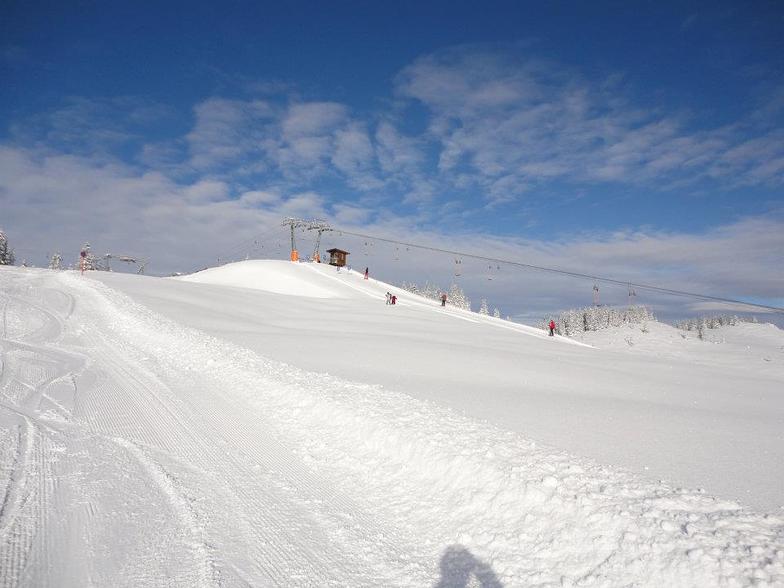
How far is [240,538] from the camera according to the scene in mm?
4199

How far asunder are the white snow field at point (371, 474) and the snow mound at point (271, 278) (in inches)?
1181

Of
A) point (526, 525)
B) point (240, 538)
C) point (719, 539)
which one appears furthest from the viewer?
point (526, 525)

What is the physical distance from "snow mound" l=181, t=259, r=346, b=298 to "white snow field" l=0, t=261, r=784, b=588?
30.0m

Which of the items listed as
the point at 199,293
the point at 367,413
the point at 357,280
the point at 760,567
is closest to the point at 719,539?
the point at 760,567

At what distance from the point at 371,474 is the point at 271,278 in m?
43.6

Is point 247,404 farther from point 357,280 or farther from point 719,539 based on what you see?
point 357,280

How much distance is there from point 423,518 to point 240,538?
6.71 ft

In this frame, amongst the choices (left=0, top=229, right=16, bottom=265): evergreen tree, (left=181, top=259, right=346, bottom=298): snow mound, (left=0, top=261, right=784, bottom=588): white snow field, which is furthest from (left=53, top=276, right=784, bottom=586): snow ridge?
(left=0, top=229, right=16, bottom=265): evergreen tree

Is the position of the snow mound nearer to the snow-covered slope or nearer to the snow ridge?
the snow-covered slope

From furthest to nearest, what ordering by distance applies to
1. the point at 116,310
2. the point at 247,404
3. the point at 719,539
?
the point at 116,310 → the point at 247,404 → the point at 719,539

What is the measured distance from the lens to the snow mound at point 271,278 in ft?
140

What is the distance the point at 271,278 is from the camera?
4716cm

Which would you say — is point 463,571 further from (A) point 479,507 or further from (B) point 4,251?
(B) point 4,251

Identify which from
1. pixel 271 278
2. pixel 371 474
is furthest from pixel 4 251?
pixel 371 474
